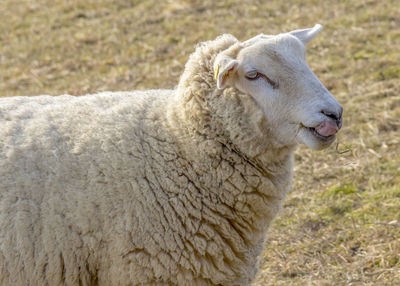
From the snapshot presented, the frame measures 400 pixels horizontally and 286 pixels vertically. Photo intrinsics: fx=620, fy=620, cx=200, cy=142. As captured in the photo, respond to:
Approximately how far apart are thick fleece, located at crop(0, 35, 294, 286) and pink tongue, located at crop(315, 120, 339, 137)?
397mm

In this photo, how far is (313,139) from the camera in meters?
4.12

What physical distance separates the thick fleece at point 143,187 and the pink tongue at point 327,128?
0.40 m

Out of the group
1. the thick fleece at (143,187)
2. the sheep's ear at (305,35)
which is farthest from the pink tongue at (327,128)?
the sheep's ear at (305,35)

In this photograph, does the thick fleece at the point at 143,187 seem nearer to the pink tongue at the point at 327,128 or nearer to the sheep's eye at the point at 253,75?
the sheep's eye at the point at 253,75

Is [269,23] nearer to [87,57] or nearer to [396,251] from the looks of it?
[87,57]

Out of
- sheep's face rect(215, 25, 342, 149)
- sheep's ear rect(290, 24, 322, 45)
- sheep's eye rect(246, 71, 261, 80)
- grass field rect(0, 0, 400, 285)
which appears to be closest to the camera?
sheep's face rect(215, 25, 342, 149)

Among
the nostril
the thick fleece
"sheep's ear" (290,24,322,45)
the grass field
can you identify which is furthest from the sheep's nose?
the grass field

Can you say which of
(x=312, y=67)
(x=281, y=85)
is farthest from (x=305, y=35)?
(x=312, y=67)

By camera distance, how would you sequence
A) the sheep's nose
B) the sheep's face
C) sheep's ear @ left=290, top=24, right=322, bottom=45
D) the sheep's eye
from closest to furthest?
1. the sheep's nose
2. the sheep's face
3. the sheep's eye
4. sheep's ear @ left=290, top=24, right=322, bottom=45

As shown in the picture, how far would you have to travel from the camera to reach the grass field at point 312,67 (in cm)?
582

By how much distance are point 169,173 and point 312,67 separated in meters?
5.61

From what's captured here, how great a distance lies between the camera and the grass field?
582cm

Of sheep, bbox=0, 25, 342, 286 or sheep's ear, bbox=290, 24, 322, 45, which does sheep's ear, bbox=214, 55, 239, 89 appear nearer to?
sheep, bbox=0, 25, 342, 286

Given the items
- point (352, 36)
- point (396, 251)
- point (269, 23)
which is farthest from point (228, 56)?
point (269, 23)
